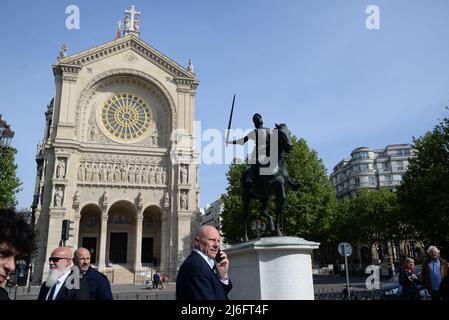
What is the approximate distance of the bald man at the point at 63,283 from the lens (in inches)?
157

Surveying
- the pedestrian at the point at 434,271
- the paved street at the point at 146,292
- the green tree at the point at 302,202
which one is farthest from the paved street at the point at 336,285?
the pedestrian at the point at 434,271

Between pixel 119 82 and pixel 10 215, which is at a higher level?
pixel 119 82

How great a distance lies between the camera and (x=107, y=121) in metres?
45.0

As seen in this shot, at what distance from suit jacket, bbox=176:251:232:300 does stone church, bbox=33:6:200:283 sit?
3819 centimetres

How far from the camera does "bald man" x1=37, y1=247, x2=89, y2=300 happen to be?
4.00m

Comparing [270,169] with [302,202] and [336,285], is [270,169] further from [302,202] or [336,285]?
[302,202]

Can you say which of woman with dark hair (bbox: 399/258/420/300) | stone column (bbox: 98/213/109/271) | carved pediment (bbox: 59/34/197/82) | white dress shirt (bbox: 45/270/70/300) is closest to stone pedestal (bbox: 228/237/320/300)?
woman with dark hair (bbox: 399/258/420/300)

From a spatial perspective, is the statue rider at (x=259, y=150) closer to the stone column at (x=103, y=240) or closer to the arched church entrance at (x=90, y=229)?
the stone column at (x=103, y=240)

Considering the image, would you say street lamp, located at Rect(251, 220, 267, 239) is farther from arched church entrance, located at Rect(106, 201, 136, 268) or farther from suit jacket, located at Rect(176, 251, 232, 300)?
suit jacket, located at Rect(176, 251, 232, 300)

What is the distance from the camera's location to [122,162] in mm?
43125

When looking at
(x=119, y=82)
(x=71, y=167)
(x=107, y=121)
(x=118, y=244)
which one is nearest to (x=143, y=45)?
(x=119, y=82)

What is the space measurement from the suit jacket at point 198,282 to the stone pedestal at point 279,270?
5.21m
